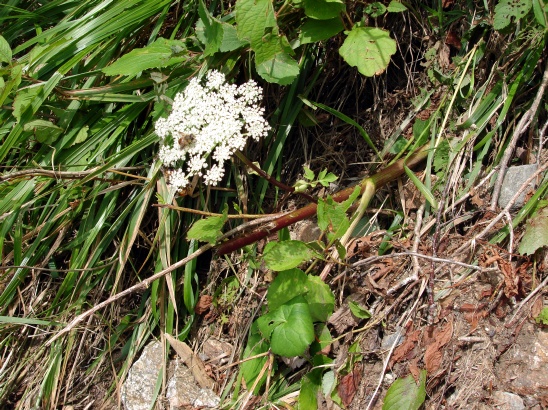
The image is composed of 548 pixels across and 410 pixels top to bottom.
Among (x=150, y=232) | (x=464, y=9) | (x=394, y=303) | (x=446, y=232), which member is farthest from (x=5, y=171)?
(x=464, y=9)

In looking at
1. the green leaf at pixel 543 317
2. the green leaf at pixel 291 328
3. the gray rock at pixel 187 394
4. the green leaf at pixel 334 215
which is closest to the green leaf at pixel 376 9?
the green leaf at pixel 334 215

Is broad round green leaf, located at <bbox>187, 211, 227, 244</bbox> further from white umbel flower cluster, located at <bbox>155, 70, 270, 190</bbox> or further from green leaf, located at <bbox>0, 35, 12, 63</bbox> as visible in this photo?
green leaf, located at <bbox>0, 35, 12, 63</bbox>

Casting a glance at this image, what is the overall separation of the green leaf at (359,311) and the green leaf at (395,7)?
131cm

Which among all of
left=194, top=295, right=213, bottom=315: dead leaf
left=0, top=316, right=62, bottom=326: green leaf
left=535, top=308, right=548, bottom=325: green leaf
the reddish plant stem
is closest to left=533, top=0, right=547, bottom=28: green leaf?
the reddish plant stem

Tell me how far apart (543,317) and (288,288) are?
99 centimetres

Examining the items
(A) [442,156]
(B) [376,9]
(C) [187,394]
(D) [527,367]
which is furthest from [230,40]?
(D) [527,367]

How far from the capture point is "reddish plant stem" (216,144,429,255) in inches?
87.6

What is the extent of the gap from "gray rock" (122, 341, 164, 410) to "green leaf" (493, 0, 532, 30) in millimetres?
2137

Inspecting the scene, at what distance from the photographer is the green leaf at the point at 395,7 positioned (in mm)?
2291

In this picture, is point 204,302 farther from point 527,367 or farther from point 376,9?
point 376,9

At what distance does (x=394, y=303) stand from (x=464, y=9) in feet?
4.60

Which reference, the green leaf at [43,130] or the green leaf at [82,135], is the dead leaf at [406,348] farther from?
the green leaf at [43,130]

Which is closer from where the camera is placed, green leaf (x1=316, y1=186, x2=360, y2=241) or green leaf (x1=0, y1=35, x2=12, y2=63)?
green leaf (x1=316, y1=186, x2=360, y2=241)

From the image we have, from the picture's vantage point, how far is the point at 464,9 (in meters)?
2.39
